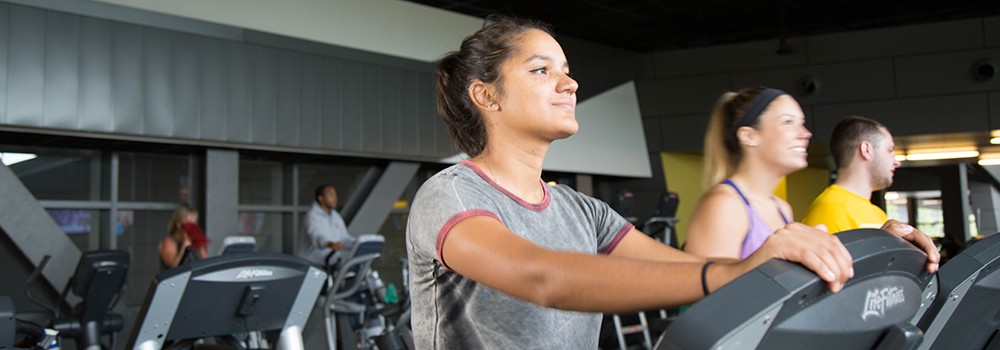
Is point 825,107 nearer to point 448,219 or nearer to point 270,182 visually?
point 270,182

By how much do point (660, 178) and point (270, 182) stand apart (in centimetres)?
511

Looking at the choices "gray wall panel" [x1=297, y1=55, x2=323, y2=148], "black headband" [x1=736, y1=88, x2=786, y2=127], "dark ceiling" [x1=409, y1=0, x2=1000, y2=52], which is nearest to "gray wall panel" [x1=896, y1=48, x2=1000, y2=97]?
"dark ceiling" [x1=409, y1=0, x2=1000, y2=52]

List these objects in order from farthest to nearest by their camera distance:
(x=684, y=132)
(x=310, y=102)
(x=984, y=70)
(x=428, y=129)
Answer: (x=684, y=132) → (x=984, y=70) → (x=428, y=129) → (x=310, y=102)

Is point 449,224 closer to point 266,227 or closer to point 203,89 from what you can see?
point 203,89

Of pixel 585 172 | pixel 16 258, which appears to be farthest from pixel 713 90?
pixel 16 258

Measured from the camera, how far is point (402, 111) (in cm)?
783

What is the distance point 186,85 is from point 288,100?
83cm

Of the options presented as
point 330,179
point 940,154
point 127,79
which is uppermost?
point 127,79

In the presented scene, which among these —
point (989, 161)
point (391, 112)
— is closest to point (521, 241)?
point (391, 112)

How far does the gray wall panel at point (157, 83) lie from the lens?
6117 millimetres

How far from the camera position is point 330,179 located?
775 cm

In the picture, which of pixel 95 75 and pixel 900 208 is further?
pixel 900 208

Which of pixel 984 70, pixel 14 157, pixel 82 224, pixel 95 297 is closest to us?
pixel 95 297

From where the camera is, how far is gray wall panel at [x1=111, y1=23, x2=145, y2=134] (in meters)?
5.96
